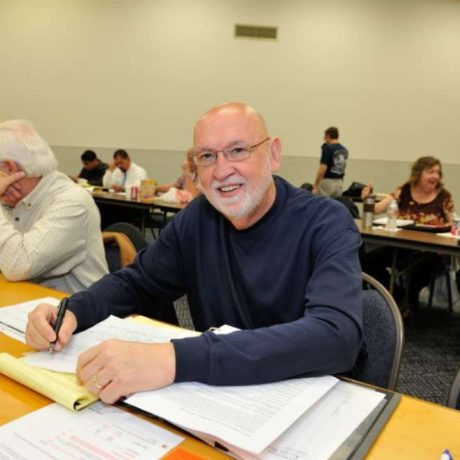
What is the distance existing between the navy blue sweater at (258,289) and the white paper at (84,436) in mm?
118

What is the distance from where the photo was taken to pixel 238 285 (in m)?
1.31

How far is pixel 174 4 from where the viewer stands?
7.68 meters

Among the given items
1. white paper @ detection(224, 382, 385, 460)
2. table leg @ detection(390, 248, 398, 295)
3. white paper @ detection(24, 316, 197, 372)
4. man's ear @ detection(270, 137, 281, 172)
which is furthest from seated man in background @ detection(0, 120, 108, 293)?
table leg @ detection(390, 248, 398, 295)

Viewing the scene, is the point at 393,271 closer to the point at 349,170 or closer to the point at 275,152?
the point at 275,152

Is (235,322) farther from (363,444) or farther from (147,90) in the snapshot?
(147,90)

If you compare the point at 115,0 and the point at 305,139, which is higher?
the point at 115,0

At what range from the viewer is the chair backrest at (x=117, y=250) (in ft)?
6.24

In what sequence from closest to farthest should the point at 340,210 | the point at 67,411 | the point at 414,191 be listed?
the point at 67,411, the point at 340,210, the point at 414,191

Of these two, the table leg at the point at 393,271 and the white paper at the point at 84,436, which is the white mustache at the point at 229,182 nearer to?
the white paper at the point at 84,436

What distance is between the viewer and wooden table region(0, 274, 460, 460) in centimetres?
74

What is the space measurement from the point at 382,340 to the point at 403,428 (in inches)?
17.2

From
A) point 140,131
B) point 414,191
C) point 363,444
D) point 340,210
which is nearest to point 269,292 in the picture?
point 340,210

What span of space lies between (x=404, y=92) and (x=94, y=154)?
536 centimetres

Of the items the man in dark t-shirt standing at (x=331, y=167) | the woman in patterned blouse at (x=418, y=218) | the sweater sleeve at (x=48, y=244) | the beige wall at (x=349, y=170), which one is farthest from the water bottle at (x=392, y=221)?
the beige wall at (x=349, y=170)
